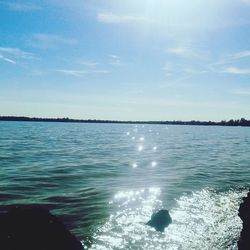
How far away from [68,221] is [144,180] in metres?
15.2

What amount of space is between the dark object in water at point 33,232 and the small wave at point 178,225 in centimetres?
464

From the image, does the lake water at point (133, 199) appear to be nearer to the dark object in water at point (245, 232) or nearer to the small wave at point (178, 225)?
the small wave at point (178, 225)

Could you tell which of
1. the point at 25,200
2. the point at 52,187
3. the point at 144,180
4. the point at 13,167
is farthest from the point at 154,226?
the point at 13,167

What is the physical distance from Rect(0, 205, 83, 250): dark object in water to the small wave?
4.64 metres

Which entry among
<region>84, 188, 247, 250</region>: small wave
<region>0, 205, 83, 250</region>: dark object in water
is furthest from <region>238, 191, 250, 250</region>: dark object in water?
<region>0, 205, 83, 250</region>: dark object in water

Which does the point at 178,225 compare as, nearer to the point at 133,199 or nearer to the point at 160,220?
the point at 160,220

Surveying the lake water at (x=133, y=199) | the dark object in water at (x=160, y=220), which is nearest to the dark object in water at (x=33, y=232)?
the lake water at (x=133, y=199)

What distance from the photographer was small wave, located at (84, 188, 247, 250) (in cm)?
1548

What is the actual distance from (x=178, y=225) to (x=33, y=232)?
32.3 feet

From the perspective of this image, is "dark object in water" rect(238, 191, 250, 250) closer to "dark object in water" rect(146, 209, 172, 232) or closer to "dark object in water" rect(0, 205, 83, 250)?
"dark object in water" rect(146, 209, 172, 232)

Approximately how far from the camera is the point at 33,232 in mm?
10461

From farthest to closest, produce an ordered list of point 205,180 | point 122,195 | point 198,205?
point 205,180, point 122,195, point 198,205

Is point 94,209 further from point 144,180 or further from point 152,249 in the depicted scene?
point 144,180

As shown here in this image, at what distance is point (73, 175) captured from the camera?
3325cm
